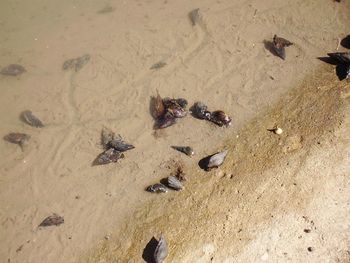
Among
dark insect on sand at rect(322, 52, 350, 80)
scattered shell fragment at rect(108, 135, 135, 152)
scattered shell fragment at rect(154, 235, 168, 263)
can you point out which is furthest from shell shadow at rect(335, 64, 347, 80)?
scattered shell fragment at rect(154, 235, 168, 263)

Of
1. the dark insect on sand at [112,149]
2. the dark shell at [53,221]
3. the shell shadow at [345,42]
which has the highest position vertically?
the shell shadow at [345,42]

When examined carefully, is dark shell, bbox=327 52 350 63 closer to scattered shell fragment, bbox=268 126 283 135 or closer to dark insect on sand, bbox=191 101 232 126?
scattered shell fragment, bbox=268 126 283 135

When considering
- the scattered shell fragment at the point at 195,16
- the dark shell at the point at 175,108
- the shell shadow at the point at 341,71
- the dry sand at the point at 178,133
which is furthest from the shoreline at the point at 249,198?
the scattered shell fragment at the point at 195,16

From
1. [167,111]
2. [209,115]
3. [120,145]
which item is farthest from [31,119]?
[209,115]

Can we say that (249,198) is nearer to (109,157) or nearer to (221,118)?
(221,118)

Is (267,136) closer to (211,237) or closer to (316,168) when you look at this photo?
(316,168)

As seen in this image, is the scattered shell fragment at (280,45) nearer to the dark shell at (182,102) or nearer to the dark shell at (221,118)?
the dark shell at (221,118)

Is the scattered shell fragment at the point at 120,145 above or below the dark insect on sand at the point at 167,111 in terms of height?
below
